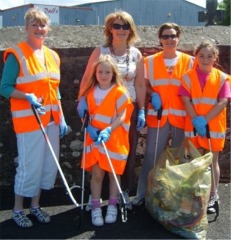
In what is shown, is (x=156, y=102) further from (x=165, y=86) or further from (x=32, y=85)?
(x=32, y=85)

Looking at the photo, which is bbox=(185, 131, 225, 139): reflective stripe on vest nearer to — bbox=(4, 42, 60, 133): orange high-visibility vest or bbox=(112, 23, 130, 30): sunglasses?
bbox=(112, 23, 130, 30): sunglasses

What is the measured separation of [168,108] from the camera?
4887mm

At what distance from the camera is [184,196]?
14.1ft

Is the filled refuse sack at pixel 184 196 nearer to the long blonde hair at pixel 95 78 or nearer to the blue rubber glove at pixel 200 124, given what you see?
the blue rubber glove at pixel 200 124

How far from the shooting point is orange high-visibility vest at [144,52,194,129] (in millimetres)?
4867

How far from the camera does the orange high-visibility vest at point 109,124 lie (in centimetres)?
456

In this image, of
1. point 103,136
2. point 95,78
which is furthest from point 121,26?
point 103,136

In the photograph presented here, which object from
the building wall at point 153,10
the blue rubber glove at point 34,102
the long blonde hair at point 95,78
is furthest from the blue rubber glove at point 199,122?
the building wall at point 153,10

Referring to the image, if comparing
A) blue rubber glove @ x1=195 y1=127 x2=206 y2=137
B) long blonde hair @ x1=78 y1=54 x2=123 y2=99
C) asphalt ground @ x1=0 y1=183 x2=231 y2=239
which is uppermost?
long blonde hair @ x1=78 y1=54 x2=123 y2=99

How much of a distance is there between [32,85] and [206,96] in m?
1.61

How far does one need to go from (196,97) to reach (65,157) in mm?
1682

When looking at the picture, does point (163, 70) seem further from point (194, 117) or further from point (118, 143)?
point (118, 143)

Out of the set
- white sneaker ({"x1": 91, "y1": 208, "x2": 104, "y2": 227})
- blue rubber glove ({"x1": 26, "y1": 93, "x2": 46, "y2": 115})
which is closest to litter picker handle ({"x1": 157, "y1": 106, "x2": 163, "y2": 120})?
white sneaker ({"x1": 91, "y1": 208, "x2": 104, "y2": 227})

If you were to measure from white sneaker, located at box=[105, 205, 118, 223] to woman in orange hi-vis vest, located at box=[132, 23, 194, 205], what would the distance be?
2.18 ft
